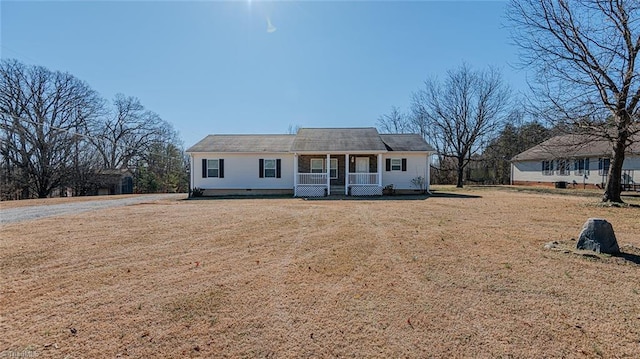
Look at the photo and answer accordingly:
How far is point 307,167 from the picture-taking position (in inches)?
766

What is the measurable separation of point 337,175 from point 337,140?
2259mm

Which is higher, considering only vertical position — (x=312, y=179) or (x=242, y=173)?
(x=242, y=173)

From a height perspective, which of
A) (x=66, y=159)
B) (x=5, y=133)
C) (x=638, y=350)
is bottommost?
(x=638, y=350)

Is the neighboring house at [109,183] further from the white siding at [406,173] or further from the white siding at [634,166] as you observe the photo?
the white siding at [634,166]

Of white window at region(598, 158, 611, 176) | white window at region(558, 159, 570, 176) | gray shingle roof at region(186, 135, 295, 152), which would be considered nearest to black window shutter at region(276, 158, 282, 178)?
gray shingle roof at region(186, 135, 295, 152)

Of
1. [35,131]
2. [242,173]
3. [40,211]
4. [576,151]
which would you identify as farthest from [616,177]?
[35,131]

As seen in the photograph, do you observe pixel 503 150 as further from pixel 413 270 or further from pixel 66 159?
pixel 66 159

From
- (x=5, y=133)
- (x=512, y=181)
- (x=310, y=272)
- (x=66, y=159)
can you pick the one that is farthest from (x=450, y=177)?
(x=5, y=133)

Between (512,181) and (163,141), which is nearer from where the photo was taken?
(512,181)

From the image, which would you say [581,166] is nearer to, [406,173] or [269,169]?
[406,173]

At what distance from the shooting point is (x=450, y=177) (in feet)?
117

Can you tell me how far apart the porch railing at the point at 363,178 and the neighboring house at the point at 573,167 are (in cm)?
1023

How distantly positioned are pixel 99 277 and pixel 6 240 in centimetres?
386

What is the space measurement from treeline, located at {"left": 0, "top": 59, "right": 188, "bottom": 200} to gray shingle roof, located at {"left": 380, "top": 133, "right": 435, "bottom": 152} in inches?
905
